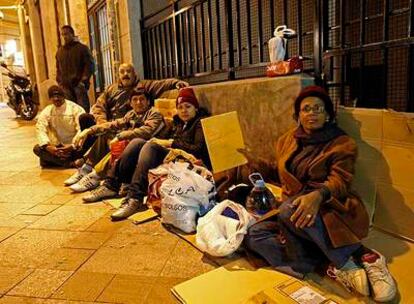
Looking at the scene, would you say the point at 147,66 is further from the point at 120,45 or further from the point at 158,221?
the point at 158,221

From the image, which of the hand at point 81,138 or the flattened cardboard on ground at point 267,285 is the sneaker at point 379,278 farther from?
the hand at point 81,138

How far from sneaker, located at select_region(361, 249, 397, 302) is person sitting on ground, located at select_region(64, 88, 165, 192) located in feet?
7.84

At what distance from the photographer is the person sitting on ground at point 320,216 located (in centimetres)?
178

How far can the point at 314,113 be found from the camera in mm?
2020

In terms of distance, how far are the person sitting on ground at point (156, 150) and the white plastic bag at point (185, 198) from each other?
1.39ft

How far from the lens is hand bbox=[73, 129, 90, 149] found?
14.1 feet

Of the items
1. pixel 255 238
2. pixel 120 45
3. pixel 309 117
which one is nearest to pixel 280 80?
pixel 309 117

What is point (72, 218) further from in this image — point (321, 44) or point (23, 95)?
point (23, 95)

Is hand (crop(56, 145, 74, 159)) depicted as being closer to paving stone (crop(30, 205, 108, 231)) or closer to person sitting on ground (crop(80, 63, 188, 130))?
person sitting on ground (crop(80, 63, 188, 130))

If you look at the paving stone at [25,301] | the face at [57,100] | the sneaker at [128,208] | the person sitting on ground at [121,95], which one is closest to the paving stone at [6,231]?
the sneaker at [128,208]

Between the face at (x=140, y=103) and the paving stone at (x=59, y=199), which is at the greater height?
the face at (x=140, y=103)

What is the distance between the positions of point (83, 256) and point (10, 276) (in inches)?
16.8

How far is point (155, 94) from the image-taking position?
14.9ft

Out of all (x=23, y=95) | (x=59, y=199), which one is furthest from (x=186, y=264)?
(x=23, y=95)
